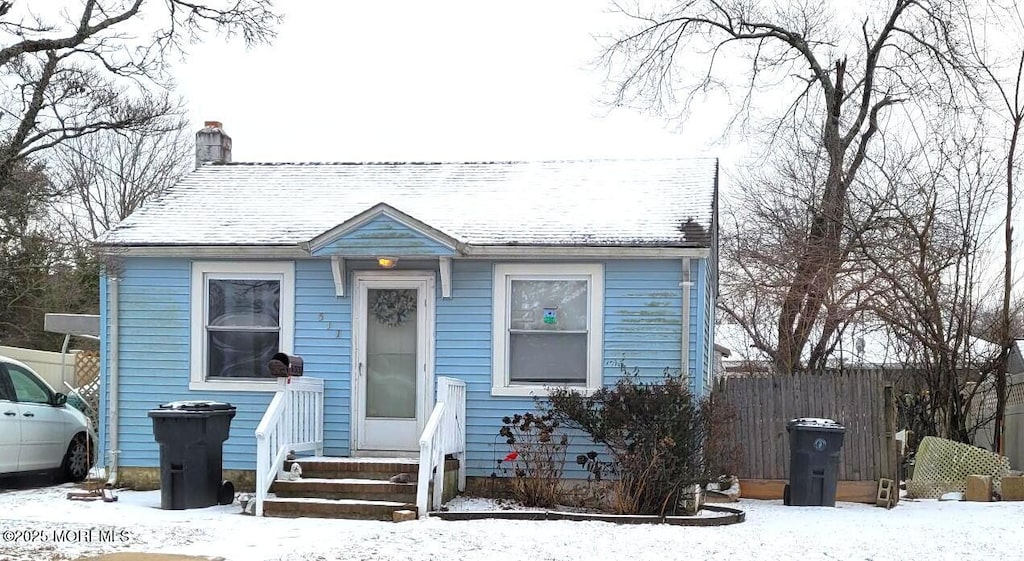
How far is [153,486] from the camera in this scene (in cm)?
1305

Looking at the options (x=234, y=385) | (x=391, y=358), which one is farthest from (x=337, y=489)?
(x=234, y=385)

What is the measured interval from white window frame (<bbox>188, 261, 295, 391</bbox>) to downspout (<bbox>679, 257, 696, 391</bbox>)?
14.1 ft

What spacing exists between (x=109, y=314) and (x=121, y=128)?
4616 millimetres

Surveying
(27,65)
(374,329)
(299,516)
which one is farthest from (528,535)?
(27,65)

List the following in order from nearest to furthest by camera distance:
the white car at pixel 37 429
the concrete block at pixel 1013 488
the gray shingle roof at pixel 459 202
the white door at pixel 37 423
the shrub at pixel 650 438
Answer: the shrub at pixel 650 438, the gray shingle roof at pixel 459 202, the white car at pixel 37 429, the white door at pixel 37 423, the concrete block at pixel 1013 488

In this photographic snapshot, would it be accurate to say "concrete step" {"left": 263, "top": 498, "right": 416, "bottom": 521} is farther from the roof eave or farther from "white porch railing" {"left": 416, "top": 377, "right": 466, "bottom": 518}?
the roof eave

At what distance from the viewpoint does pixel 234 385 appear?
12.9 metres

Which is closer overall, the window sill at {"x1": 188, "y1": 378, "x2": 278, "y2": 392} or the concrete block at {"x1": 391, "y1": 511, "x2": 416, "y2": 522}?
the concrete block at {"x1": 391, "y1": 511, "x2": 416, "y2": 522}

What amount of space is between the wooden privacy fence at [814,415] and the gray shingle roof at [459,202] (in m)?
2.53

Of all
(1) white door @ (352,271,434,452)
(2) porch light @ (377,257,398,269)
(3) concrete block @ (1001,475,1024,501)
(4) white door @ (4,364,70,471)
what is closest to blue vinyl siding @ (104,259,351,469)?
(1) white door @ (352,271,434,452)

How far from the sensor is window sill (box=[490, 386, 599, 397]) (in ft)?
40.6

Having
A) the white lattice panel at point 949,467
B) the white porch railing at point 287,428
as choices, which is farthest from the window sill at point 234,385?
the white lattice panel at point 949,467

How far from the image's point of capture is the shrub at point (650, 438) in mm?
11195

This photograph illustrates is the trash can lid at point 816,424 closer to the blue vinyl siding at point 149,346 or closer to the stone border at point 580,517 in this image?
the stone border at point 580,517
